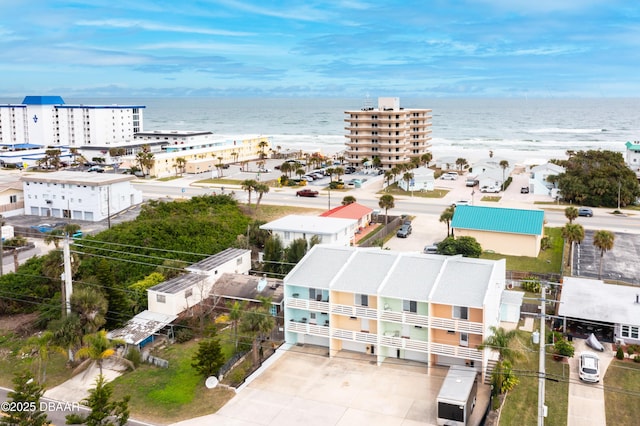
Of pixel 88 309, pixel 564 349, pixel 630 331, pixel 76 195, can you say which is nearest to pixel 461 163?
pixel 76 195

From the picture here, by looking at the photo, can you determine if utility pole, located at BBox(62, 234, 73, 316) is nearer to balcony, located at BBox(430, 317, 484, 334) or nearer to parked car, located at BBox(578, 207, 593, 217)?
balcony, located at BBox(430, 317, 484, 334)

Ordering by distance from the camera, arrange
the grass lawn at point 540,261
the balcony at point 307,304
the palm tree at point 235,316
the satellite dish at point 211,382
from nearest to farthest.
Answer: the satellite dish at point 211,382 < the palm tree at point 235,316 < the balcony at point 307,304 < the grass lawn at point 540,261

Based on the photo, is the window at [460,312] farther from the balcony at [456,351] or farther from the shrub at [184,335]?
the shrub at [184,335]

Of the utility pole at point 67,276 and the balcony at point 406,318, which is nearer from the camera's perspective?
the balcony at point 406,318

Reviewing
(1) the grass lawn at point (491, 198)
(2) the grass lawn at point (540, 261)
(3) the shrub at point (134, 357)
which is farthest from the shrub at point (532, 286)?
(1) the grass lawn at point (491, 198)

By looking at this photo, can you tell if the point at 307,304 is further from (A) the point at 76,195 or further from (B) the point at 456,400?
(A) the point at 76,195

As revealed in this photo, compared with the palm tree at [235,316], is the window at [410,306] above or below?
above
